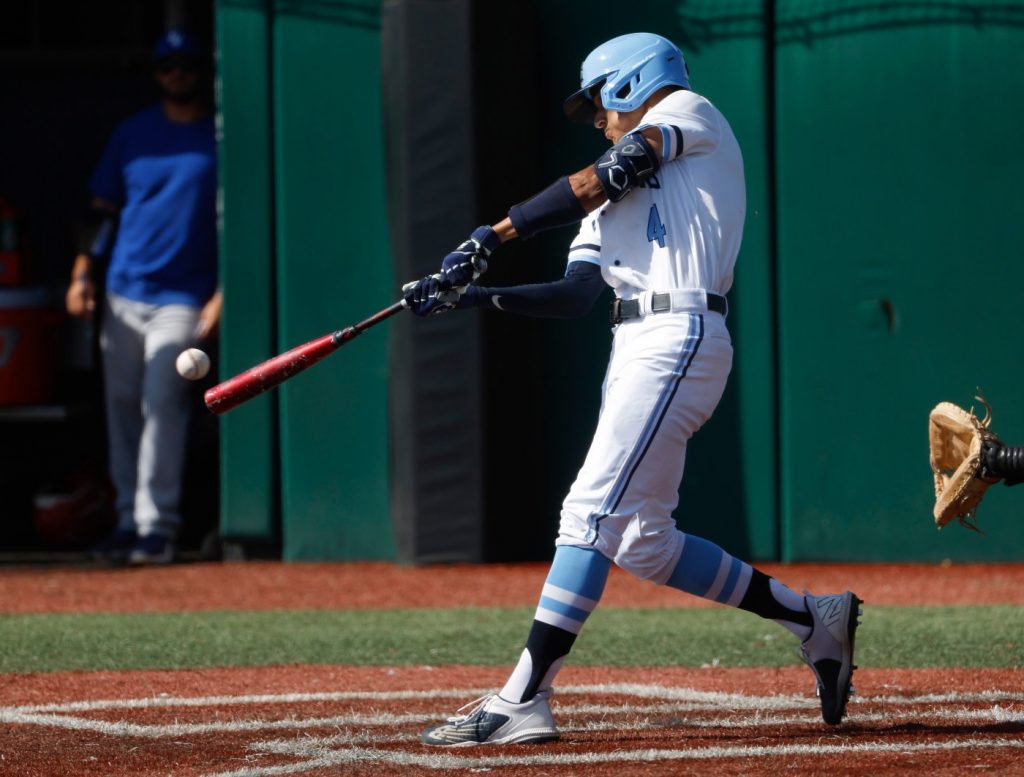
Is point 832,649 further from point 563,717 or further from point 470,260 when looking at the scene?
point 470,260

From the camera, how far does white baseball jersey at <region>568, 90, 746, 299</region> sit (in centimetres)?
405

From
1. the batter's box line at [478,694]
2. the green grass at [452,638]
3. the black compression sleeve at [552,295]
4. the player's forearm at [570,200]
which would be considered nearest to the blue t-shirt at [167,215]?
the green grass at [452,638]

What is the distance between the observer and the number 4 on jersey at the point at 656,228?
4.07 meters

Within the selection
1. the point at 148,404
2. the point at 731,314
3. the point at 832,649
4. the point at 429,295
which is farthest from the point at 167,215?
the point at 832,649

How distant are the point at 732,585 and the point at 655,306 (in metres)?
0.70

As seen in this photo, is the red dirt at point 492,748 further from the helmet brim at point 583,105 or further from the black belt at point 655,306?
the helmet brim at point 583,105

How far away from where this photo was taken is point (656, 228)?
160 inches

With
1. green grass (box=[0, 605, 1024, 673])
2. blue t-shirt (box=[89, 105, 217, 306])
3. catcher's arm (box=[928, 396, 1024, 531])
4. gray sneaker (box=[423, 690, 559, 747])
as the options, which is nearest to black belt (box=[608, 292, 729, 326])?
catcher's arm (box=[928, 396, 1024, 531])

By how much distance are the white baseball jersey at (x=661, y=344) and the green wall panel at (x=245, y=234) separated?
173 inches

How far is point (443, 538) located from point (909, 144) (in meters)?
2.80

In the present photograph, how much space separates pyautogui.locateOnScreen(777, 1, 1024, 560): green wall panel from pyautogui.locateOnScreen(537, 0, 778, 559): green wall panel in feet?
0.42

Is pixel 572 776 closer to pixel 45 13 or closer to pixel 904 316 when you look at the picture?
pixel 904 316

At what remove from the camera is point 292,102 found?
327 inches

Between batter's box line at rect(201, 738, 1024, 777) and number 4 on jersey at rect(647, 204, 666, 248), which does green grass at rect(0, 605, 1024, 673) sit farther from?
number 4 on jersey at rect(647, 204, 666, 248)
